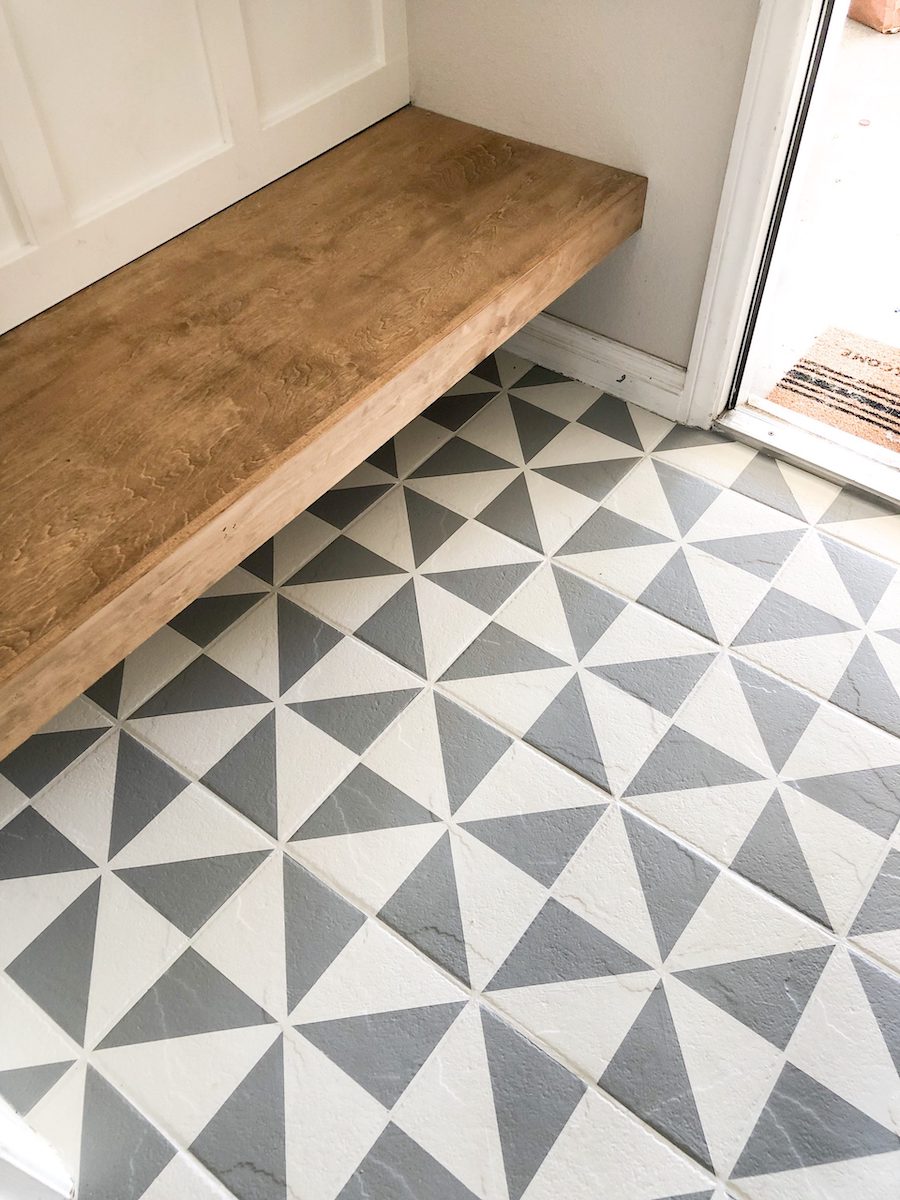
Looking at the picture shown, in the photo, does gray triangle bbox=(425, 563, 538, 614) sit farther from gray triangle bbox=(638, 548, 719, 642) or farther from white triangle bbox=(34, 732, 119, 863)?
white triangle bbox=(34, 732, 119, 863)

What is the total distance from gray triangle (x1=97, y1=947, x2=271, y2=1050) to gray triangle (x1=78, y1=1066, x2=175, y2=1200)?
0.08 metres

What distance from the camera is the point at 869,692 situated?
1875mm

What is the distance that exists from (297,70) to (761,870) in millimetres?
1758

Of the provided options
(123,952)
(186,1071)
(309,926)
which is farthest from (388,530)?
(186,1071)

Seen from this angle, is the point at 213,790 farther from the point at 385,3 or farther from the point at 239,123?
the point at 385,3

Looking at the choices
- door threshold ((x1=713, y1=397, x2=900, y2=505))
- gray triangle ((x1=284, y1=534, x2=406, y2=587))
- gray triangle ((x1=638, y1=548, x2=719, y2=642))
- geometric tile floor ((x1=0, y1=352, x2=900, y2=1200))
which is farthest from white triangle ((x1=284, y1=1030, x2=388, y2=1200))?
door threshold ((x1=713, y1=397, x2=900, y2=505))

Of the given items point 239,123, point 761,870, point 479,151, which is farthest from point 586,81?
point 761,870

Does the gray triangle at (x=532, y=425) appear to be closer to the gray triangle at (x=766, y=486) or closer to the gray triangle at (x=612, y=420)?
the gray triangle at (x=612, y=420)

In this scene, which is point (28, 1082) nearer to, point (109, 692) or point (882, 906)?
point (109, 692)

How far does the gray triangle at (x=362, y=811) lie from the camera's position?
5.62 feet

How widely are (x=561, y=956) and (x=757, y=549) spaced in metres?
0.98

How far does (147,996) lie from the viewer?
154 centimetres

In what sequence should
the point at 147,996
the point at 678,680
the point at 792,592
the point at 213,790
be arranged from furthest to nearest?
the point at 792,592
the point at 678,680
the point at 213,790
the point at 147,996

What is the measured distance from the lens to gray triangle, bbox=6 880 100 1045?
1528 millimetres
